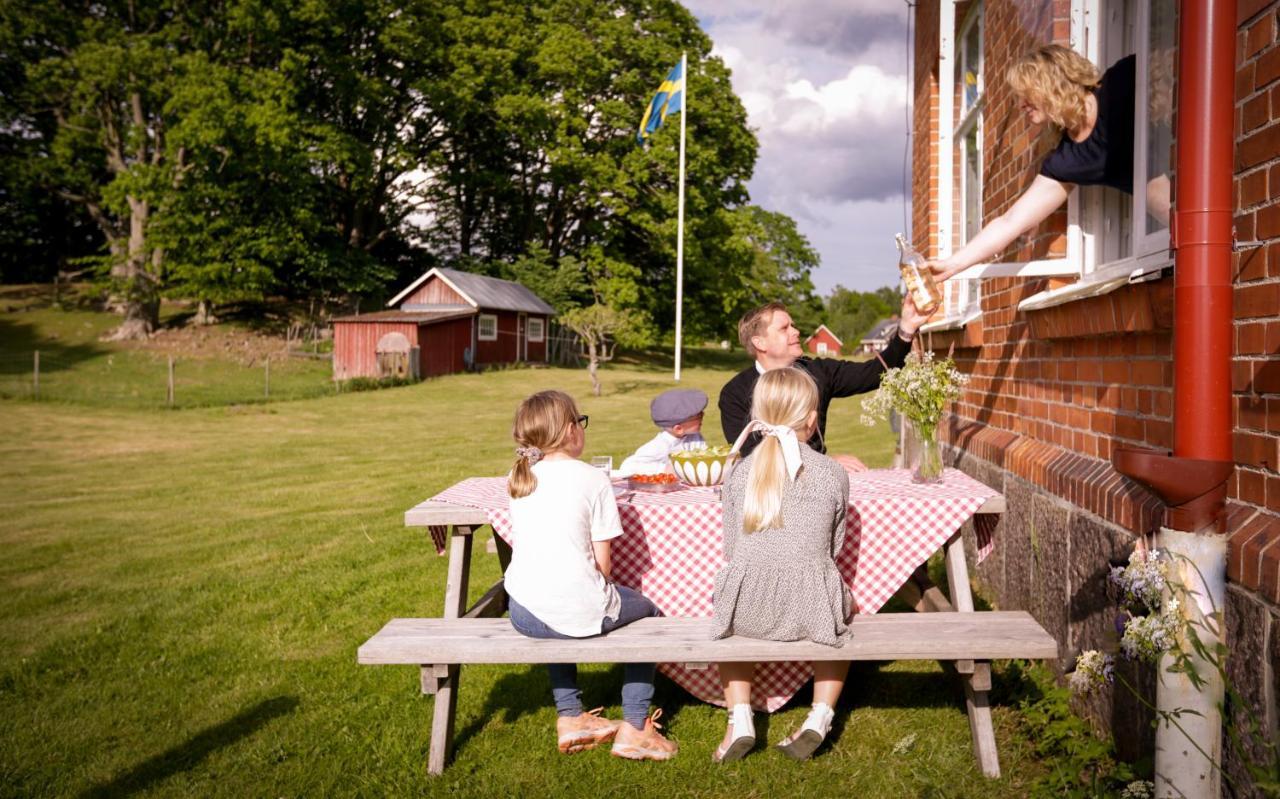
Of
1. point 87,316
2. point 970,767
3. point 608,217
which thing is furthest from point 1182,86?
point 87,316

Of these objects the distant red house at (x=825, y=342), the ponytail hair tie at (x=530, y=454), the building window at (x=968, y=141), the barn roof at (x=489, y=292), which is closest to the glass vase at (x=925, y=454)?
the ponytail hair tie at (x=530, y=454)

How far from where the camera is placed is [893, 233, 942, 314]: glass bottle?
3.76 metres

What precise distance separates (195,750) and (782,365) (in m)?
3.30

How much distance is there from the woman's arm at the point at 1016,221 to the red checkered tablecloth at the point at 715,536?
0.97m

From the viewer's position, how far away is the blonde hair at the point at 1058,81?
11.1ft

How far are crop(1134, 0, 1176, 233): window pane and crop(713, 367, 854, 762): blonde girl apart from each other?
134cm

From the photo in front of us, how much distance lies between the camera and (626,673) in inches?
153

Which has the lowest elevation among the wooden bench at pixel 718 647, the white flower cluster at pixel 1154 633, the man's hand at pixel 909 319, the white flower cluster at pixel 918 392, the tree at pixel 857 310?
the wooden bench at pixel 718 647

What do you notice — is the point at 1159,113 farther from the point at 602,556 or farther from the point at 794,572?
the point at 602,556

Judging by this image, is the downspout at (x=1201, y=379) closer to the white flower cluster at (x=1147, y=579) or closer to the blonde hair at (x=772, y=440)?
the white flower cluster at (x=1147, y=579)

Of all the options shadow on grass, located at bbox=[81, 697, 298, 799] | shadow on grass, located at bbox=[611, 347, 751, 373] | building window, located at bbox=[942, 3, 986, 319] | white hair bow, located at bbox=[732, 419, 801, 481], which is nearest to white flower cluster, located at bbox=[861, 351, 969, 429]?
white hair bow, located at bbox=[732, 419, 801, 481]

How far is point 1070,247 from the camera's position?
4.14m

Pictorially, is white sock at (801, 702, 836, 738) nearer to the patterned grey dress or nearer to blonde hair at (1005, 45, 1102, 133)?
the patterned grey dress

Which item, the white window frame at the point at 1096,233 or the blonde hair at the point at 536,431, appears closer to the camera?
the white window frame at the point at 1096,233
